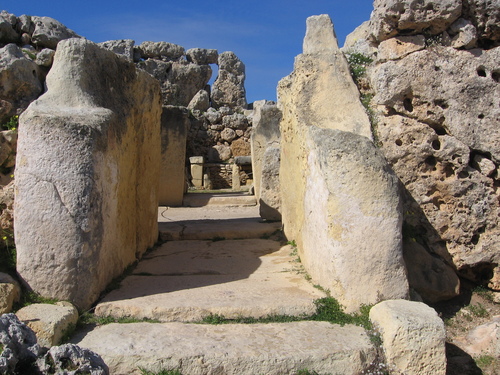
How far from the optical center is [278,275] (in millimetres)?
4137

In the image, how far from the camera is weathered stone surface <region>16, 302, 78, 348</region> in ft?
9.25

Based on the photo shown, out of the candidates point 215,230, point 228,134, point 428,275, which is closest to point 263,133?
point 215,230

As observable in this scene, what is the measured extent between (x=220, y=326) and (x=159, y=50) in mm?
14334

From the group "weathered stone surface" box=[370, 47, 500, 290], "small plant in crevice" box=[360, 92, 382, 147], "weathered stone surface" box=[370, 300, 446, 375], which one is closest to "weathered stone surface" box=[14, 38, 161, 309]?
"weathered stone surface" box=[370, 300, 446, 375]

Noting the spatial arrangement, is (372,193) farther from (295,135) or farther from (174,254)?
(174,254)

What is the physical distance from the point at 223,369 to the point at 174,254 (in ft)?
7.76

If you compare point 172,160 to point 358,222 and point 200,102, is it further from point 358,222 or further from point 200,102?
point 200,102

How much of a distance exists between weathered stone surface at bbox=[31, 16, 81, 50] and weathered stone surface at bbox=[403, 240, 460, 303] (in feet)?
28.5

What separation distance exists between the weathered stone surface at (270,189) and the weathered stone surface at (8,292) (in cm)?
352

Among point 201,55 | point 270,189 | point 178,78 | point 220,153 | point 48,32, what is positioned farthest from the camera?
point 201,55

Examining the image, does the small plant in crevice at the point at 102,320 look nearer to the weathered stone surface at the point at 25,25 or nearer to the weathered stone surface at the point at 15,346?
the weathered stone surface at the point at 15,346

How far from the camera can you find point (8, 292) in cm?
310

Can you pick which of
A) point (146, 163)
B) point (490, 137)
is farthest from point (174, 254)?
point (490, 137)

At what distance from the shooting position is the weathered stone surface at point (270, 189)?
20.6ft
